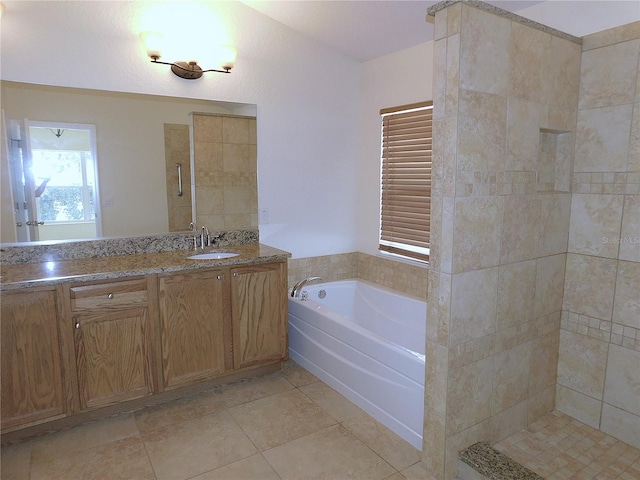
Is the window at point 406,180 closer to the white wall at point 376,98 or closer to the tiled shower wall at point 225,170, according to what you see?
the white wall at point 376,98

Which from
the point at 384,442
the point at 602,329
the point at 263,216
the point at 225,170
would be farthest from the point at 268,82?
the point at 602,329

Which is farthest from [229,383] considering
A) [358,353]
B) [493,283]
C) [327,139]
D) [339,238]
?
[327,139]

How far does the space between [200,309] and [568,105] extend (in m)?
2.42

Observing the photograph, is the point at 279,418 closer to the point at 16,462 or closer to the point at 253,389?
the point at 253,389

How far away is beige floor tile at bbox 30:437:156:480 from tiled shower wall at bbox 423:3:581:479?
56.5 inches

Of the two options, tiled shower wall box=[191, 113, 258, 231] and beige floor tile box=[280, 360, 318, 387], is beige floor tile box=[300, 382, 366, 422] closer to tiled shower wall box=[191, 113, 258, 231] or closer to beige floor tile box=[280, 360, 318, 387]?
beige floor tile box=[280, 360, 318, 387]

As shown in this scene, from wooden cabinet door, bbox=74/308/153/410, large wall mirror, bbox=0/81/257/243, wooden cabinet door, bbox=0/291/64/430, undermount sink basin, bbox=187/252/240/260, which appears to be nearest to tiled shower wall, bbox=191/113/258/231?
large wall mirror, bbox=0/81/257/243

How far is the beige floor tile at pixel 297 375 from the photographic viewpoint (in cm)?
301

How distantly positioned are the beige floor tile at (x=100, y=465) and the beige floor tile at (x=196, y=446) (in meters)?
0.06

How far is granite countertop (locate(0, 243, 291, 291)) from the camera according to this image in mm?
2227

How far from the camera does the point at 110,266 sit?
8.30 ft

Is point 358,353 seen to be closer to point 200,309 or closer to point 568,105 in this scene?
point 200,309

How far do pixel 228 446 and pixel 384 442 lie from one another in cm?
84

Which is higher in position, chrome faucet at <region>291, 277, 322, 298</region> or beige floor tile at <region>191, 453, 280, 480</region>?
chrome faucet at <region>291, 277, 322, 298</region>
